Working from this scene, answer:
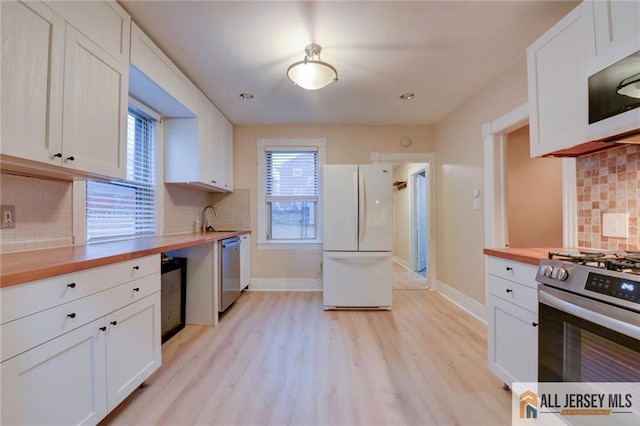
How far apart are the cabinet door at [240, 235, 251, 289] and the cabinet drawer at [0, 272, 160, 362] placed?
6.64 feet

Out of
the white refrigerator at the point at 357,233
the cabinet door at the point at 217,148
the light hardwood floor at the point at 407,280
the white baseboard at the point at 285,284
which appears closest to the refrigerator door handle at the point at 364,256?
the white refrigerator at the point at 357,233

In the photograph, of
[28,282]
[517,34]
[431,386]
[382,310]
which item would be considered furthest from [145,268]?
[517,34]

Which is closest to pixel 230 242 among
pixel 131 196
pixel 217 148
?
pixel 131 196

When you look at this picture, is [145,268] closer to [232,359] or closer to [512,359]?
[232,359]

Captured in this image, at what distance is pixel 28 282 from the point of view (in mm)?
971

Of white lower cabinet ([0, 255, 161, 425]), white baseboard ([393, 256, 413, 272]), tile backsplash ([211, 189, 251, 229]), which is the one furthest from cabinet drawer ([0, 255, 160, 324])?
white baseboard ([393, 256, 413, 272])

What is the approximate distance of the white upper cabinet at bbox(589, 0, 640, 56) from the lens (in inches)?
46.0

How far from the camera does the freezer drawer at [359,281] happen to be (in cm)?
314

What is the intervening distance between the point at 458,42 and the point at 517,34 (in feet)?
1.32

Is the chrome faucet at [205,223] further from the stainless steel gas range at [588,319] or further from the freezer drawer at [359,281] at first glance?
the stainless steel gas range at [588,319]

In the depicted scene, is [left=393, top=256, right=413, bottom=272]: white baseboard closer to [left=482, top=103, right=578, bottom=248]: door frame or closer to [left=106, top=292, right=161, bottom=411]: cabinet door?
[left=482, top=103, right=578, bottom=248]: door frame

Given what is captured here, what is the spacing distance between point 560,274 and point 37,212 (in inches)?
108

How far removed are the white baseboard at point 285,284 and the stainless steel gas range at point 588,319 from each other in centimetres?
295

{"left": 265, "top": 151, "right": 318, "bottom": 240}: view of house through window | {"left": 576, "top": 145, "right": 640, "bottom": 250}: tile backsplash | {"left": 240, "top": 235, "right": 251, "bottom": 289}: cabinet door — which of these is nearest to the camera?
{"left": 576, "top": 145, "right": 640, "bottom": 250}: tile backsplash
